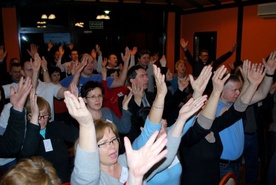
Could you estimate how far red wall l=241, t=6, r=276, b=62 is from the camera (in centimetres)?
689

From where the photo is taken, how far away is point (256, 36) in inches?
→ 286

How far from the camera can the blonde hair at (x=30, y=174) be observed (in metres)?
1.21

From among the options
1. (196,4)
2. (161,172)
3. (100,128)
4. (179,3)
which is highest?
(179,3)

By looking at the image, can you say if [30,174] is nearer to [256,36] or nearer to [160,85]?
[160,85]

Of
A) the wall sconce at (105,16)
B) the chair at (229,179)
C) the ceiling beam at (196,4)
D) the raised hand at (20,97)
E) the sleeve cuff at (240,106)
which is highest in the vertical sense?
the ceiling beam at (196,4)

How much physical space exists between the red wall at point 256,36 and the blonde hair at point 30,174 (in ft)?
22.3

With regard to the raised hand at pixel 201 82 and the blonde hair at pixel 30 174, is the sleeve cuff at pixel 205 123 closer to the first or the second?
the raised hand at pixel 201 82

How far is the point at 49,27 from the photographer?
8852 mm

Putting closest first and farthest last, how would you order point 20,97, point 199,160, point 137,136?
point 20,97
point 199,160
point 137,136

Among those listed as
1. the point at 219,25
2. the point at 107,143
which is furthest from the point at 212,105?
the point at 219,25

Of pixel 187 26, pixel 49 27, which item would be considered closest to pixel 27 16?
pixel 49 27

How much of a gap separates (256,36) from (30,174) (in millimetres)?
7264

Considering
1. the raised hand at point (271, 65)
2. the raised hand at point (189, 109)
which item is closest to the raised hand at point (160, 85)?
the raised hand at point (189, 109)

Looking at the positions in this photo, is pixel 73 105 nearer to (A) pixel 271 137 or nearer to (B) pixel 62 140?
(B) pixel 62 140
